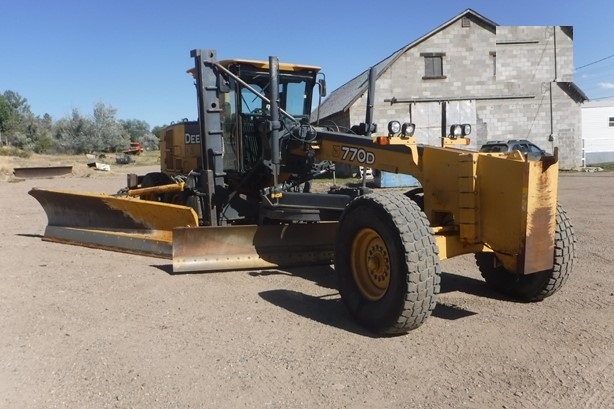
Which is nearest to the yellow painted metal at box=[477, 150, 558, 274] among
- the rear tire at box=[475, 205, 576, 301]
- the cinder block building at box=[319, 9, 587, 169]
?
the rear tire at box=[475, 205, 576, 301]

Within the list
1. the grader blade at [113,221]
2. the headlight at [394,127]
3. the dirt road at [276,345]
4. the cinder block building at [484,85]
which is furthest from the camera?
the cinder block building at [484,85]

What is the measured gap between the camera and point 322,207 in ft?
24.7

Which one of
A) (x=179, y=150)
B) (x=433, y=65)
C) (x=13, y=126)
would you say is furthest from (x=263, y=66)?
(x=13, y=126)

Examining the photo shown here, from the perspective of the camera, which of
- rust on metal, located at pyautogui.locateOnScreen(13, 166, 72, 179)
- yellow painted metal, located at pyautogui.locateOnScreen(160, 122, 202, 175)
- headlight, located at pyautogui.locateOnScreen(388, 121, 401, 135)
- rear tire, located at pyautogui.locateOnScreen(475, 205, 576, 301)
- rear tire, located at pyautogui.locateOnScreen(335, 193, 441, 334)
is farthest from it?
rust on metal, located at pyautogui.locateOnScreen(13, 166, 72, 179)

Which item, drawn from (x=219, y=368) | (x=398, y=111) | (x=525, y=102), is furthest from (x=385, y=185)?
(x=219, y=368)

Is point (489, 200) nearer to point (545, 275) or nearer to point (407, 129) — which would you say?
point (545, 275)

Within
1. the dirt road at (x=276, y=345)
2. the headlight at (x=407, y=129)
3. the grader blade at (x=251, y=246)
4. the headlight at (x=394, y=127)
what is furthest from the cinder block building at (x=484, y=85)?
the headlight at (x=394, y=127)

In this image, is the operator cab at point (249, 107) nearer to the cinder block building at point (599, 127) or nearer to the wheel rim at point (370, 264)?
the wheel rim at point (370, 264)

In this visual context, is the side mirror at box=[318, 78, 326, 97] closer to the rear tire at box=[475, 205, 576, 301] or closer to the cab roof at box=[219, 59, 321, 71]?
the cab roof at box=[219, 59, 321, 71]

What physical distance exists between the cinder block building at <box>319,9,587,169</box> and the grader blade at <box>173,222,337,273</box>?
780 inches

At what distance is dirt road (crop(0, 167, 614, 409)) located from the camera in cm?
393

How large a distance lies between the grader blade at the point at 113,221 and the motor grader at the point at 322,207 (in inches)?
0.8

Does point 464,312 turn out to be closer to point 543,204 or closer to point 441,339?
point 441,339

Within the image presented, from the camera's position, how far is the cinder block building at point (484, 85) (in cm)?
2777
